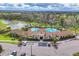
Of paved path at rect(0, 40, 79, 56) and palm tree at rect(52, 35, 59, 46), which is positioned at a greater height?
palm tree at rect(52, 35, 59, 46)

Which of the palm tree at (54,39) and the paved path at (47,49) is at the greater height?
the palm tree at (54,39)

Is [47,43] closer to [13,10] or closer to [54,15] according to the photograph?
[54,15]

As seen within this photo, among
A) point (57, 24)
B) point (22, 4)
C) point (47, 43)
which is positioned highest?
point (22, 4)

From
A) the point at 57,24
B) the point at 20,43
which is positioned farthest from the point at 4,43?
the point at 57,24

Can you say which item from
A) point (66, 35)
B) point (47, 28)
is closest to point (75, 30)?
point (66, 35)

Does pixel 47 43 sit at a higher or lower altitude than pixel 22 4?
lower

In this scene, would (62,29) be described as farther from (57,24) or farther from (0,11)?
(0,11)
